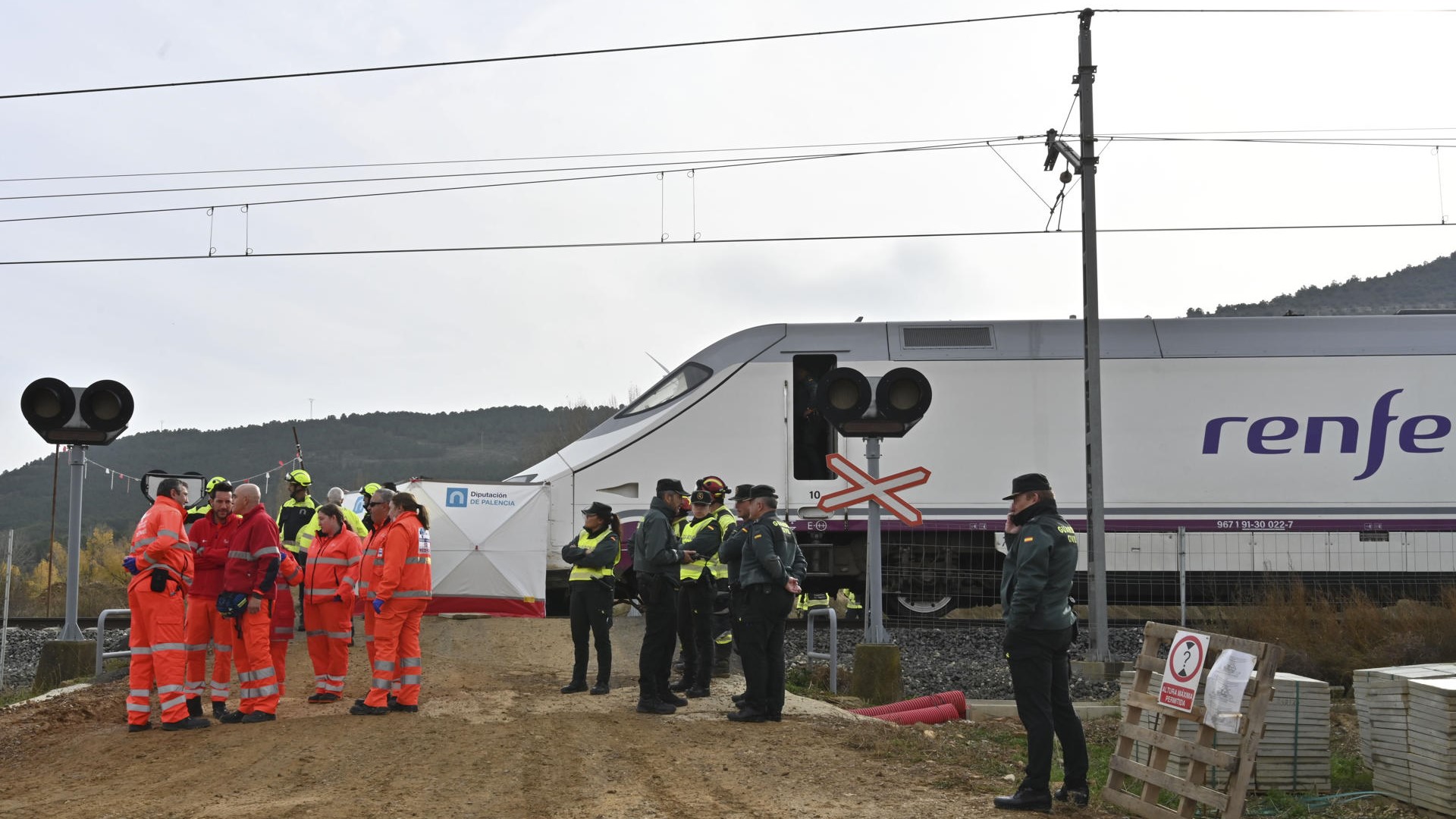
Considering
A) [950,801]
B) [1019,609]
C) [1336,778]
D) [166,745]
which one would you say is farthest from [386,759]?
[1336,778]

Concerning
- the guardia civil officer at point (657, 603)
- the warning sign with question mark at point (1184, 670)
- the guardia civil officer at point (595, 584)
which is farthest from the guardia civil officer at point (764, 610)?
the warning sign with question mark at point (1184, 670)

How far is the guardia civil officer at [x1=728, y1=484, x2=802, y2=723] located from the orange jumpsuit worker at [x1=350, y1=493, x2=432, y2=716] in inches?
96.6

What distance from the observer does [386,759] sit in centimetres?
749

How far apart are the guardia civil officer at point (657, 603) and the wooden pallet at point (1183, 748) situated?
364cm

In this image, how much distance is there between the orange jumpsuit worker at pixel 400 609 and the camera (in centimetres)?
904

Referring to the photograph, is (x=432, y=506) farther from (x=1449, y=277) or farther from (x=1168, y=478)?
(x=1449, y=277)

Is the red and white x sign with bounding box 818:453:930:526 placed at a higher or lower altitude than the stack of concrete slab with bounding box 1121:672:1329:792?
higher

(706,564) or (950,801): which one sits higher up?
(706,564)

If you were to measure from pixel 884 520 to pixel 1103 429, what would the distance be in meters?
3.11

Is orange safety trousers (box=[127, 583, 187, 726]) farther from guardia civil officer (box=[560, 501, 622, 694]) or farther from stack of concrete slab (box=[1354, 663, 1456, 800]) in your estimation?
stack of concrete slab (box=[1354, 663, 1456, 800])

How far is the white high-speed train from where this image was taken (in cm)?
1520

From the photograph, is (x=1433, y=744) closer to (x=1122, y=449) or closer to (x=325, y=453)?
Result: (x=1122, y=449)

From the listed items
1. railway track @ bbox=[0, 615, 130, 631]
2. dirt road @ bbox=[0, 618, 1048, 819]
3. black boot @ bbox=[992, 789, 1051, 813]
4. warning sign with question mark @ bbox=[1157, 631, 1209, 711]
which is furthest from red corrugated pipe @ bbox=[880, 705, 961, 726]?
railway track @ bbox=[0, 615, 130, 631]

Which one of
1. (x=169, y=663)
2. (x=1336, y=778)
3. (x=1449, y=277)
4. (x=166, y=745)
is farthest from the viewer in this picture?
(x=1449, y=277)
